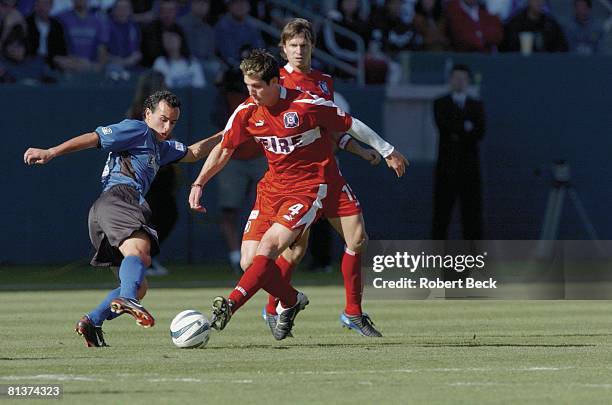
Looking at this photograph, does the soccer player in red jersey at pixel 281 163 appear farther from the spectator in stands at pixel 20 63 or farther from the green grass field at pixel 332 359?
the spectator in stands at pixel 20 63

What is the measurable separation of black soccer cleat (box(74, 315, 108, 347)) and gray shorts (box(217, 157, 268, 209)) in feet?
31.1

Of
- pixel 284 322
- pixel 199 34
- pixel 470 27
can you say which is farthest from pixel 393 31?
pixel 284 322

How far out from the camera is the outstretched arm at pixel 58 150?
33.1ft

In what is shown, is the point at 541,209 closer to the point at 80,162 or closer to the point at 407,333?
the point at 80,162

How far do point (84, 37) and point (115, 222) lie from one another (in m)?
11.9

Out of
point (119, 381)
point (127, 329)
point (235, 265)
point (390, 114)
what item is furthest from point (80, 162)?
point (119, 381)

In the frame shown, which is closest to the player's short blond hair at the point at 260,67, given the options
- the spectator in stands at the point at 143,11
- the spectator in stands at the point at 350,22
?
the spectator in stands at the point at 143,11

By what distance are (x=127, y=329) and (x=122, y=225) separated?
7.62 feet

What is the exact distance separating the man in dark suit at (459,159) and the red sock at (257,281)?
365 inches

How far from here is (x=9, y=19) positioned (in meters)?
21.4

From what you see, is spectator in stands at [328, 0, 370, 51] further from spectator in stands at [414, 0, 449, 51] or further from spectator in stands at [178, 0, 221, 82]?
spectator in stands at [178, 0, 221, 82]

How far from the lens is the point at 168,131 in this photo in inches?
440

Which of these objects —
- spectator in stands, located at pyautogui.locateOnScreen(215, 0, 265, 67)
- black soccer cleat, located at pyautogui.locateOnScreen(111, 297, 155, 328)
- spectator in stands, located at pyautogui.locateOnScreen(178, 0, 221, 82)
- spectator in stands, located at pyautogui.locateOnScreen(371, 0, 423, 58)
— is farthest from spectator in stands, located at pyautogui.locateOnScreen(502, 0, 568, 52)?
black soccer cleat, located at pyautogui.locateOnScreen(111, 297, 155, 328)

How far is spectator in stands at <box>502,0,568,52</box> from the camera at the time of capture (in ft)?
78.0
